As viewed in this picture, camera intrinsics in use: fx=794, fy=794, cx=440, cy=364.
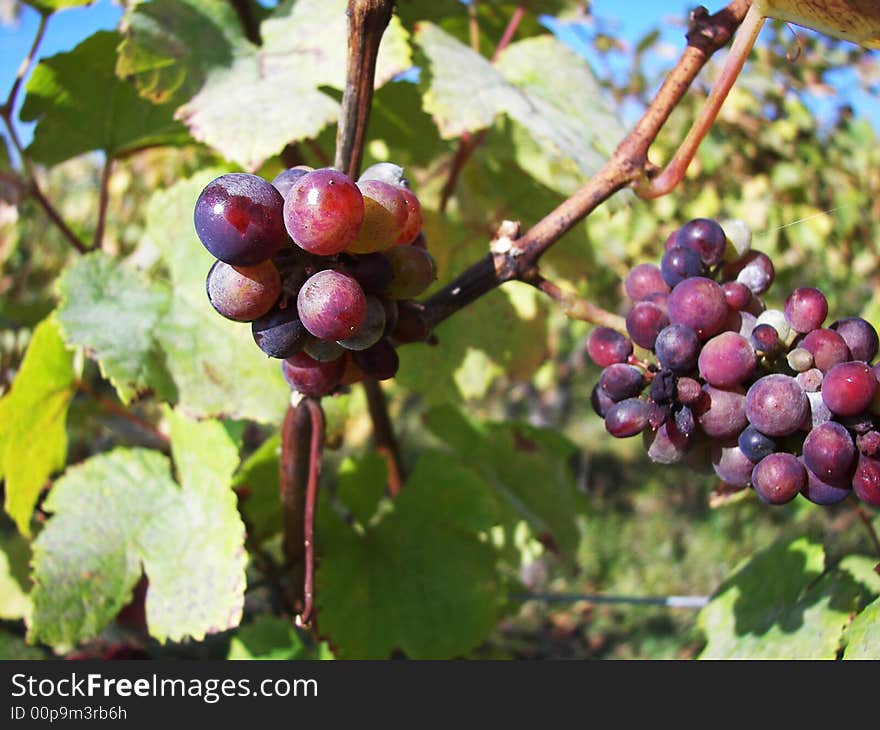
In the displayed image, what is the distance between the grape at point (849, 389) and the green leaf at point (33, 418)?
1.11 m

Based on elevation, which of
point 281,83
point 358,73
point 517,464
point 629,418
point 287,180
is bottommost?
point 517,464

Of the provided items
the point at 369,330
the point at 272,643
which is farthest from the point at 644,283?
the point at 272,643

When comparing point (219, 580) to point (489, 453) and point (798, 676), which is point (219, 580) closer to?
point (798, 676)

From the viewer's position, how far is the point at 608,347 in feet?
2.77

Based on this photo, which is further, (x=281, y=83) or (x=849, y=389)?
(x=281, y=83)

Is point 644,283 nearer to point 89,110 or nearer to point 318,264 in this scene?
point 318,264

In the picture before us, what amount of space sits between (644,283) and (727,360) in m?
0.18

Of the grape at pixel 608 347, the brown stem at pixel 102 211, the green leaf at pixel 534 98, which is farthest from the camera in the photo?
the brown stem at pixel 102 211

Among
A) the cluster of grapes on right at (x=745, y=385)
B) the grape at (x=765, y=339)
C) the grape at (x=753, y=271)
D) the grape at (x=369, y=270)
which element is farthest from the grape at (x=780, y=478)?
the grape at (x=369, y=270)

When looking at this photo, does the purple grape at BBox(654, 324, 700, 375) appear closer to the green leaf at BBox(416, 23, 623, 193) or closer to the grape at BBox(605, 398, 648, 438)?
the grape at BBox(605, 398, 648, 438)

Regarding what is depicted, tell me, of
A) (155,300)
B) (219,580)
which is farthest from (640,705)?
(155,300)

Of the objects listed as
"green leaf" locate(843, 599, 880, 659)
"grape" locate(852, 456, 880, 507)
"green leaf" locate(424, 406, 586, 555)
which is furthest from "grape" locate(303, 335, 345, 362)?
"green leaf" locate(424, 406, 586, 555)

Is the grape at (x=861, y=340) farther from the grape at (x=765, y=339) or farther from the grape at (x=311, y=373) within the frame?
the grape at (x=311, y=373)

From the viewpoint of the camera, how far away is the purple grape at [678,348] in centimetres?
78
